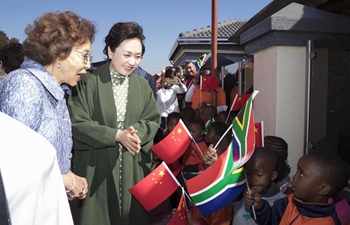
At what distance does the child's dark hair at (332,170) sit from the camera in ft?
6.57

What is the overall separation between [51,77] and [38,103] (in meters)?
0.20

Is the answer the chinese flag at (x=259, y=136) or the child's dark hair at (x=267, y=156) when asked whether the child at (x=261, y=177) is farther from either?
the chinese flag at (x=259, y=136)

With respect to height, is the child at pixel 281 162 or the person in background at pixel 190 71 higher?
the person in background at pixel 190 71

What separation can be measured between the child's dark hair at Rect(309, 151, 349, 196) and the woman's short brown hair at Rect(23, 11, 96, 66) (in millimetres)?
1548

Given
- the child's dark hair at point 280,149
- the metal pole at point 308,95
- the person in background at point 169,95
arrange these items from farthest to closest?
the person in background at point 169,95 → the metal pole at point 308,95 → the child's dark hair at point 280,149

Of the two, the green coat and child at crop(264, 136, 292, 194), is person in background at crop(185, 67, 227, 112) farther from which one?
the green coat

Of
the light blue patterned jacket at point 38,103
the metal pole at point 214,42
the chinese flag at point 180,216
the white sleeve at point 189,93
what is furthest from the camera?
the white sleeve at point 189,93

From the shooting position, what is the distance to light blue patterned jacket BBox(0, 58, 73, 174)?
1556 millimetres

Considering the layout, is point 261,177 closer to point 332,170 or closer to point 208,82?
point 332,170

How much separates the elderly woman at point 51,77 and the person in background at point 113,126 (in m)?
0.46

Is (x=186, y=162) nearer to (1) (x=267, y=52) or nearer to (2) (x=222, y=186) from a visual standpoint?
(1) (x=267, y=52)

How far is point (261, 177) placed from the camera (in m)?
2.39

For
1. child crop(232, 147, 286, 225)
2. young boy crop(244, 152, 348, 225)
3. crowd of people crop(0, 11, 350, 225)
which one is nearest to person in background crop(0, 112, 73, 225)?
crowd of people crop(0, 11, 350, 225)

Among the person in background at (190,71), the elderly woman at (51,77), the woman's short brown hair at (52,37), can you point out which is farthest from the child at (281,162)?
the person in background at (190,71)
